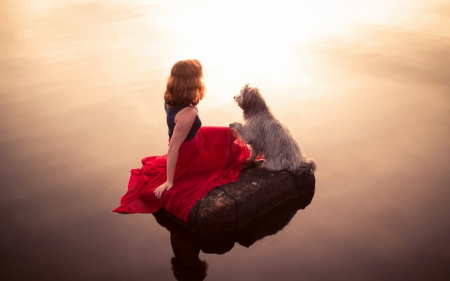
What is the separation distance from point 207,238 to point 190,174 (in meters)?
0.59

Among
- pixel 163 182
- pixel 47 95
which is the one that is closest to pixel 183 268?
pixel 163 182

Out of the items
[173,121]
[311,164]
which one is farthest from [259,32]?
[173,121]

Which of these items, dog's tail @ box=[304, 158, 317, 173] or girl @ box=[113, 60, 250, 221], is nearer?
girl @ box=[113, 60, 250, 221]

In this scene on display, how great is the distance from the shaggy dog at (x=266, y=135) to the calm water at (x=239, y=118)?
42 cm

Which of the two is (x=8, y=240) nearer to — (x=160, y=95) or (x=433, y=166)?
(x=160, y=95)

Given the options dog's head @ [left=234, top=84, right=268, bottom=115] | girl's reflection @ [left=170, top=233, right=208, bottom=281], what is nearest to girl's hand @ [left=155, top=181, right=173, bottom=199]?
girl's reflection @ [left=170, top=233, right=208, bottom=281]

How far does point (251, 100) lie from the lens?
11.6 ft

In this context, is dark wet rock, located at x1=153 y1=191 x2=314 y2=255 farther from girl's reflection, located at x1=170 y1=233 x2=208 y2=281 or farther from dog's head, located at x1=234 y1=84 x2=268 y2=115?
dog's head, located at x1=234 y1=84 x2=268 y2=115

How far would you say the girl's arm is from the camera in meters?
3.46

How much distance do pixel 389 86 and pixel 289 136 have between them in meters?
2.81

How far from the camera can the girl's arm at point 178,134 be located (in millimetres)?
3465

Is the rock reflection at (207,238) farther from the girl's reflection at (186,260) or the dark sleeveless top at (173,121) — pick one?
the dark sleeveless top at (173,121)

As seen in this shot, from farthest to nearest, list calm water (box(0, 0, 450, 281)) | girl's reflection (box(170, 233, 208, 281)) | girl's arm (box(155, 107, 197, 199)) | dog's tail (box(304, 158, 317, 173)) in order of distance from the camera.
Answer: dog's tail (box(304, 158, 317, 173)), girl's arm (box(155, 107, 197, 199)), calm water (box(0, 0, 450, 281)), girl's reflection (box(170, 233, 208, 281))

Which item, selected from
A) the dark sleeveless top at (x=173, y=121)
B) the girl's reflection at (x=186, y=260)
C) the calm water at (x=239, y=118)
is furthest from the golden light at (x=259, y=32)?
the girl's reflection at (x=186, y=260)
